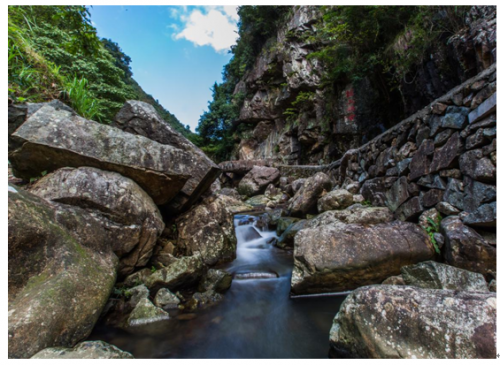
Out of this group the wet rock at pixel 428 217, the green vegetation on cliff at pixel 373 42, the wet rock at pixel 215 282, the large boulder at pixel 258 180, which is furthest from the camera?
the large boulder at pixel 258 180

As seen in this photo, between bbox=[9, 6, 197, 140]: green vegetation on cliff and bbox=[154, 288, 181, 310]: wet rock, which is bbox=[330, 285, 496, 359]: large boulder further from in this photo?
bbox=[9, 6, 197, 140]: green vegetation on cliff

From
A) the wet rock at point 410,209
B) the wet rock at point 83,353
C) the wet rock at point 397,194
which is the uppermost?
the wet rock at point 397,194

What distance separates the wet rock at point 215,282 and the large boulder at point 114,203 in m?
0.95

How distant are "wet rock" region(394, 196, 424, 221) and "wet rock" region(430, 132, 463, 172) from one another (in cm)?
66

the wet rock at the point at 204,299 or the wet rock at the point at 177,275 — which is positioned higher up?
the wet rock at the point at 177,275

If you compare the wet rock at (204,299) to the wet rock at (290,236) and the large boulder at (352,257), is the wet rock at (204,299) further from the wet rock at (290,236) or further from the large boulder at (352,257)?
the wet rock at (290,236)

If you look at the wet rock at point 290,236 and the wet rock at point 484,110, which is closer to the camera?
the wet rock at point 484,110

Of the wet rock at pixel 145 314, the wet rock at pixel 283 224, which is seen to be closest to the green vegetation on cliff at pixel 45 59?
the wet rock at pixel 145 314

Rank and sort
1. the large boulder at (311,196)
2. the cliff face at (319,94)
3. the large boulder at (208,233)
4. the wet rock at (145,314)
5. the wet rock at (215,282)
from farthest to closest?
the large boulder at (311,196), the cliff face at (319,94), the large boulder at (208,233), the wet rock at (215,282), the wet rock at (145,314)

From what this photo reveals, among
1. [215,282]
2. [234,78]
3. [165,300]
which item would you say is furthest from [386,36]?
[234,78]

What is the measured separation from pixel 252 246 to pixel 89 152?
4032mm

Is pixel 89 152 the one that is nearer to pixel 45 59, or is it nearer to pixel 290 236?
pixel 45 59

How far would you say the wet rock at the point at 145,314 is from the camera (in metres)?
2.59

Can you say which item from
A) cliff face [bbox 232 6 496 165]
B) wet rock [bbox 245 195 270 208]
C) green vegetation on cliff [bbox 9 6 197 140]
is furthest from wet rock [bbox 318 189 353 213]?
wet rock [bbox 245 195 270 208]
